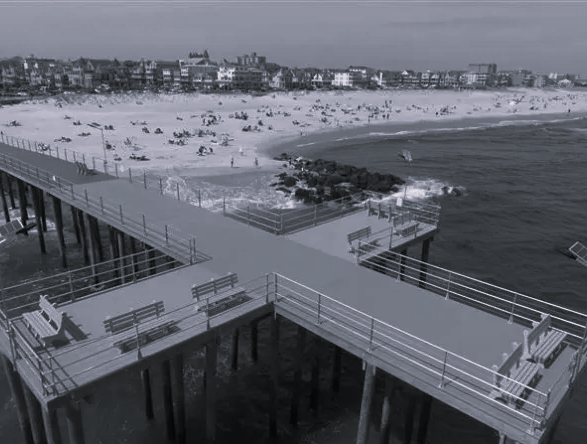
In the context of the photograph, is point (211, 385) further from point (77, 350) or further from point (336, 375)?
point (336, 375)

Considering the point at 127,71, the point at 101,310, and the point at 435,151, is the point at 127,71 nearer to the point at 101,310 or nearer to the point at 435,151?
the point at 435,151

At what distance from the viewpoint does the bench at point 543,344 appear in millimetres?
9625

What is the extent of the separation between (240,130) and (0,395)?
5651cm

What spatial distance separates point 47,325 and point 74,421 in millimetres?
2252

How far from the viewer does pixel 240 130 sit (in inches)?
2689

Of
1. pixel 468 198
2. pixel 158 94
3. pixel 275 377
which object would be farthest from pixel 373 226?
pixel 158 94

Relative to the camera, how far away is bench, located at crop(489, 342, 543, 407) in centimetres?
866

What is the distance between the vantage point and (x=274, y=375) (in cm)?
1354

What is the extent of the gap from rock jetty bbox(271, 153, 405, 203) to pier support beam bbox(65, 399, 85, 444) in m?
28.7

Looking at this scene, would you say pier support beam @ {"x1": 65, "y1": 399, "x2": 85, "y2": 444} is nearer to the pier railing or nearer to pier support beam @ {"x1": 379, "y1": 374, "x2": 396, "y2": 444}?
the pier railing

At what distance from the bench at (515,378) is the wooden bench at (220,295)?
645 cm

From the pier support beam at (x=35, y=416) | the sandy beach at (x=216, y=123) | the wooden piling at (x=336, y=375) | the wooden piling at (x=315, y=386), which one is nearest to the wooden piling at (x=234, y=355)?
the wooden piling at (x=315, y=386)

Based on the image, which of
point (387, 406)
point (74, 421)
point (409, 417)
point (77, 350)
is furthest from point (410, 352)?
point (77, 350)

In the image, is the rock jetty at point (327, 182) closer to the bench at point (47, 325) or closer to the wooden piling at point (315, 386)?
the wooden piling at point (315, 386)
